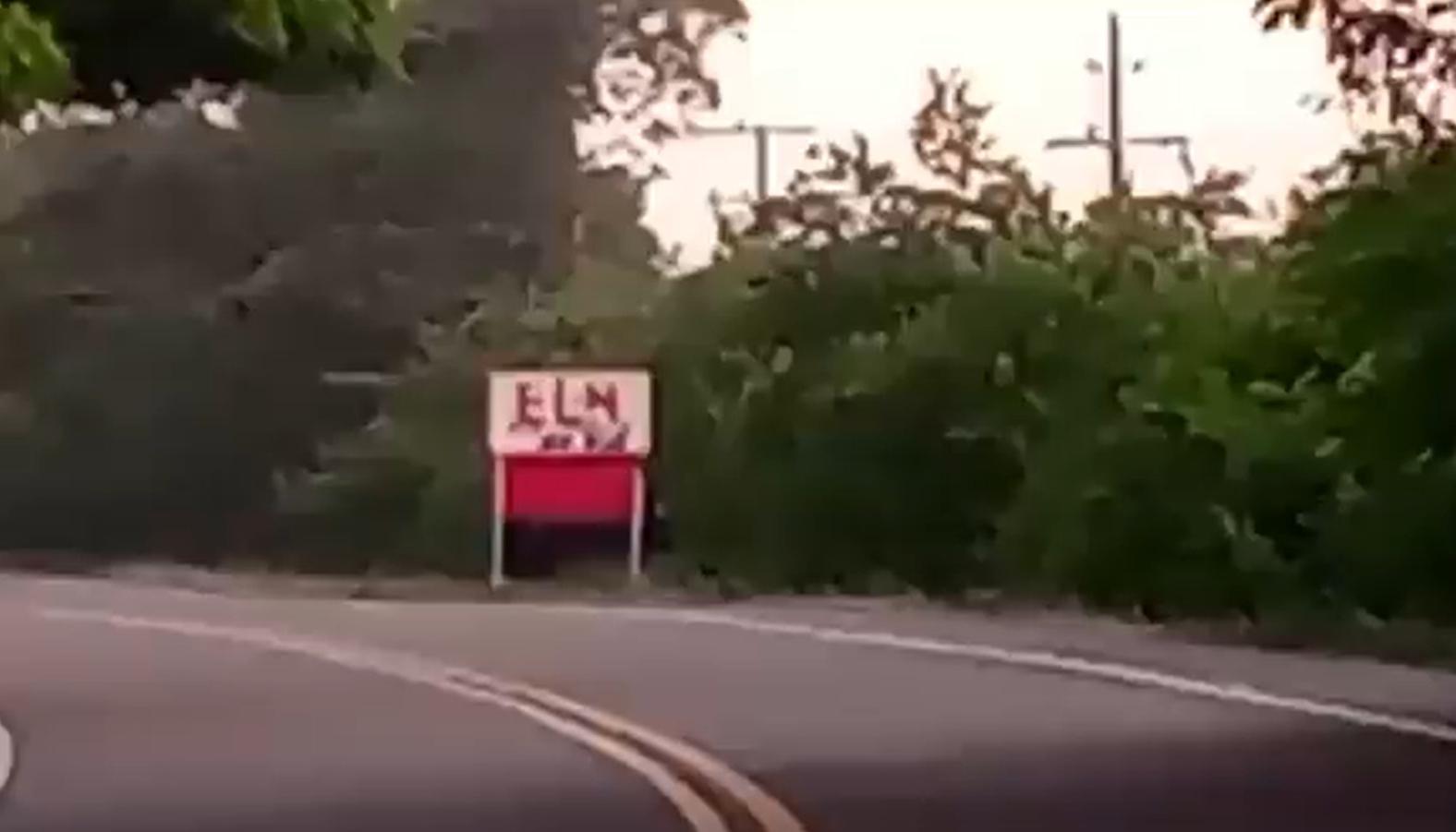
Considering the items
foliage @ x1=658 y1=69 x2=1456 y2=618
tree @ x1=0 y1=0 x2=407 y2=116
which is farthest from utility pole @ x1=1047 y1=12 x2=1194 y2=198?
tree @ x1=0 y1=0 x2=407 y2=116

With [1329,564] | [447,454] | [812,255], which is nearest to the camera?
[1329,564]

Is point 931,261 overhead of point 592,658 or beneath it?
overhead

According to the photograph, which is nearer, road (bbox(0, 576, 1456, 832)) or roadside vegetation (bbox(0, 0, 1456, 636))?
road (bbox(0, 576, 1456, 832))

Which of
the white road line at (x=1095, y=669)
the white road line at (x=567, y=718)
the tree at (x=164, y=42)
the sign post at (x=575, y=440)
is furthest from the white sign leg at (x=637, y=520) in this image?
the tree at (x=164, y=42)

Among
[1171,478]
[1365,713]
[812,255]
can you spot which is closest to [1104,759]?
[1365,713]

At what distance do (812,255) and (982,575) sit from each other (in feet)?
15.3

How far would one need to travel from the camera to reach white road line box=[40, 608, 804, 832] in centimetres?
1466

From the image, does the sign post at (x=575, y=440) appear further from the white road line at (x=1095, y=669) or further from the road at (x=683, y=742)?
the road at (x=683, y=742)

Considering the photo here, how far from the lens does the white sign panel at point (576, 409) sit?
38.5 metres

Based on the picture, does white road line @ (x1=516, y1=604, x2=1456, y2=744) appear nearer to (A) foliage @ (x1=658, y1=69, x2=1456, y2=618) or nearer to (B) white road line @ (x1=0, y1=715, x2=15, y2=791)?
(A) foliage @ (x1=658, y1=69, x2=1456, y2=618)

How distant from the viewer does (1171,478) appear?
32.2m

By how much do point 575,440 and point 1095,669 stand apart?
17420mm

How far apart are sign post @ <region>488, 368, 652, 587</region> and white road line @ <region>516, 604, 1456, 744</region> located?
705cm

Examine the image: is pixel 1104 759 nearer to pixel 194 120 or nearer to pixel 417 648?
pixel 417 648
